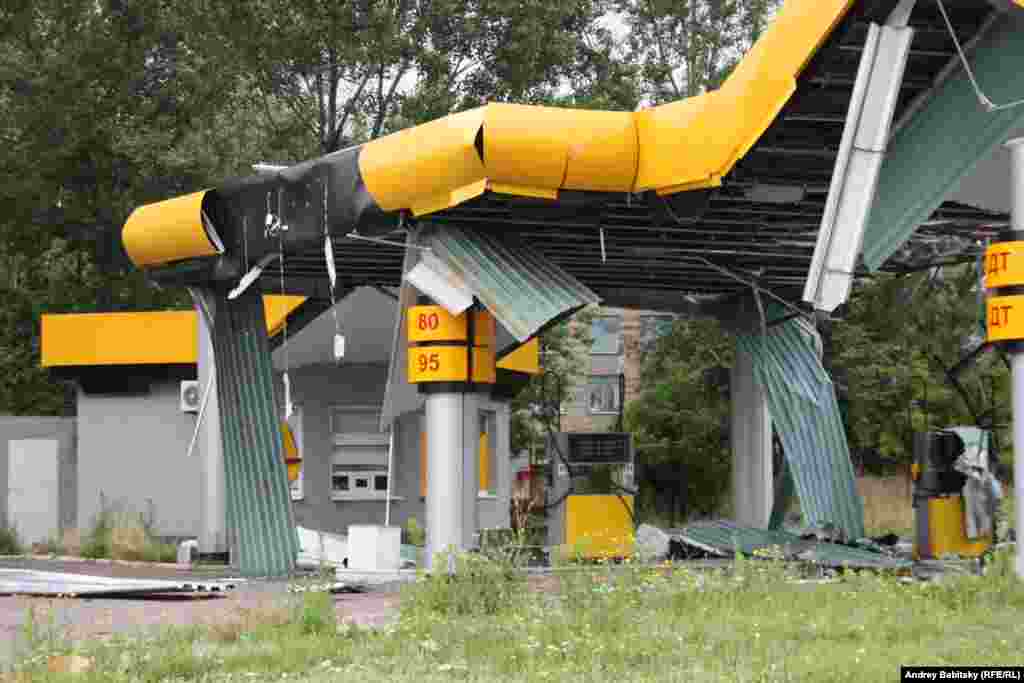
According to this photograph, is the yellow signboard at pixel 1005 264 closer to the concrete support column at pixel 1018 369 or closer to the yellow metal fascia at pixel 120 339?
the concrete support column at pixel 1018 369

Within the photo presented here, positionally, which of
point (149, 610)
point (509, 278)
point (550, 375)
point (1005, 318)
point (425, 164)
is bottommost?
point (149, 610)

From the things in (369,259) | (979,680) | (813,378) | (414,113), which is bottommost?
(979,680)

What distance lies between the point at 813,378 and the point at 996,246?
785cm

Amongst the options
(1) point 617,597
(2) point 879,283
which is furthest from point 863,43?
(2) point 879,283

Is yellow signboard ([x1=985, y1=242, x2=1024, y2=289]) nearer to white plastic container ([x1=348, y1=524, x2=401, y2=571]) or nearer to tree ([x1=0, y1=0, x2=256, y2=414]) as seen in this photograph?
white plastic container ([x1=348, y1=524, x2=401, y2=571])

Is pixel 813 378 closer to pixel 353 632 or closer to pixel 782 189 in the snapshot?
pixel 782 189

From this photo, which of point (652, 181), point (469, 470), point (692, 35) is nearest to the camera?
point (652, 181)

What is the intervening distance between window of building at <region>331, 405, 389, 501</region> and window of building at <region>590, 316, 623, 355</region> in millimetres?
23051

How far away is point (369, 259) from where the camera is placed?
22844mm

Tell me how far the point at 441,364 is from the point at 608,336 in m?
36.9

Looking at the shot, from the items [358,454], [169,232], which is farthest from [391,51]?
[169,232]

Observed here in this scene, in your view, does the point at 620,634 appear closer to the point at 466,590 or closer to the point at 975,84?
the point at 466,590

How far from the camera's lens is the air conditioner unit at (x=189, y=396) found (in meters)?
29.3

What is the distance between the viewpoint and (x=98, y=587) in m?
18.5
